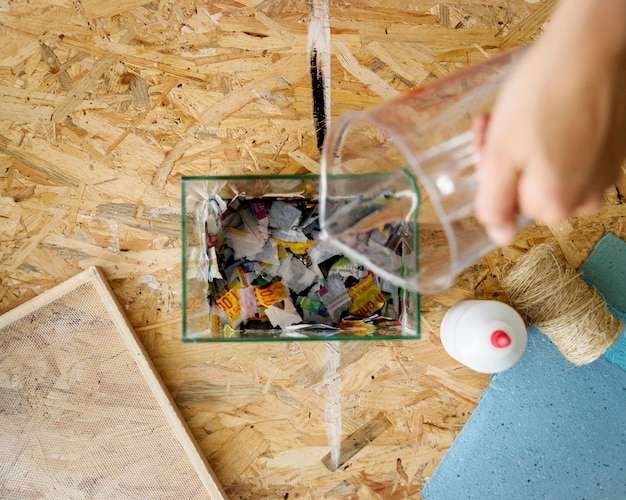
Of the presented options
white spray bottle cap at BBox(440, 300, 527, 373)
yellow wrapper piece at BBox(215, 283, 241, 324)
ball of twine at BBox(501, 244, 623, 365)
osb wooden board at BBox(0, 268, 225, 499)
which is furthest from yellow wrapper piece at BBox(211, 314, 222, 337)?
ball of twine at BBox(501, 244, 623, 365)

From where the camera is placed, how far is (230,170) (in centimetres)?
105

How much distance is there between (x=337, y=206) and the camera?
2.93ft

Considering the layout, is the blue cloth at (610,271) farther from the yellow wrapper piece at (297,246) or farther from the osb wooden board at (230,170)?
the yellow wrapper piece at (297,246)

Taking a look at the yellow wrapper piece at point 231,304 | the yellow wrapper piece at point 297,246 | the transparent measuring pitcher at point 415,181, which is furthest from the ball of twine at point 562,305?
the yellow wrapper piece at point 231,304

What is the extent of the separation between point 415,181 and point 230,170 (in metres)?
0.41

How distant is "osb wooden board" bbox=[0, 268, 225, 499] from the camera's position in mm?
1050

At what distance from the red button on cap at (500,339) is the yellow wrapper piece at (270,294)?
38 centimetres

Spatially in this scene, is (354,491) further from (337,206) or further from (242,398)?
(337,206)

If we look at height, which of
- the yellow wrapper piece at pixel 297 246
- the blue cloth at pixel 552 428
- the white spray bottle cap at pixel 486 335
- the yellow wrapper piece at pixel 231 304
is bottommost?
the blue cloth at pixel 552 428

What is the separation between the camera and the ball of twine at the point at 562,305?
3.25 feet

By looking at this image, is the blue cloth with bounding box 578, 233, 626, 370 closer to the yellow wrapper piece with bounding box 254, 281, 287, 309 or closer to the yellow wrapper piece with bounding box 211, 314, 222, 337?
the yellow wrapper piece with bounding box 254, 281, 287, 309

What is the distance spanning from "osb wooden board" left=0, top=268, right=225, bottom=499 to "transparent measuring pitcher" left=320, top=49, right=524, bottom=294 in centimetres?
50

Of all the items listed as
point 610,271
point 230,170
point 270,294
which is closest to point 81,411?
point 270,294

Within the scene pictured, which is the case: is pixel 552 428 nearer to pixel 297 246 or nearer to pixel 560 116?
pixel 297 246
